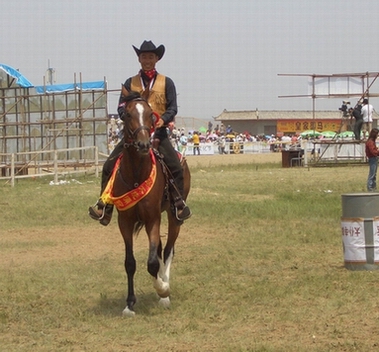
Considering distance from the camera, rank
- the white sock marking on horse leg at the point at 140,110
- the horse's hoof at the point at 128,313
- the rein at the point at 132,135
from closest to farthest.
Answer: the rein at the point at 132,135 < the white sock marking on horse leg at the point at 140,110 < the horse's hoof at the point at 128,313

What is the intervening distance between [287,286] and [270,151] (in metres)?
53.1

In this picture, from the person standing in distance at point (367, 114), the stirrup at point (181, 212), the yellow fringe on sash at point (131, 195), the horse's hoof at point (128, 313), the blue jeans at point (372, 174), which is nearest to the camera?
the horse's hoof at point (128, 313)

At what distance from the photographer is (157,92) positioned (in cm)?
1012

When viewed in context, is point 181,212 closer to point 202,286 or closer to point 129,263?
point 129,263

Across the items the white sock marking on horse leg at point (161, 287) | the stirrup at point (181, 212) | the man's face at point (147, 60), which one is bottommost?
the white sock marking on horse leg at point (161, 287)

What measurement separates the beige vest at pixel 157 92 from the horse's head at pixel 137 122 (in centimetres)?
74

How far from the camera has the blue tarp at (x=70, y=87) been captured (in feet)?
124

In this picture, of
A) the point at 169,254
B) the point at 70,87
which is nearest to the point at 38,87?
the point at 70,87

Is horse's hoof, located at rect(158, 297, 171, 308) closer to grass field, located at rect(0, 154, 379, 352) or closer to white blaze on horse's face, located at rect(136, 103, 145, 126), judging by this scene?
grass field, located at rect(0, 154, 379, 352)

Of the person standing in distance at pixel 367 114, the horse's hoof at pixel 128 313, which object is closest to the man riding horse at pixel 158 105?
the horse's hoof at pixel 128 313

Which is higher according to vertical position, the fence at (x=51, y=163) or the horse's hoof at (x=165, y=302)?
the fence at (x=51, y=163)

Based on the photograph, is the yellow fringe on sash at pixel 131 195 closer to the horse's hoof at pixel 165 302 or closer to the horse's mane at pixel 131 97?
the horse's mane at pixel 131 97

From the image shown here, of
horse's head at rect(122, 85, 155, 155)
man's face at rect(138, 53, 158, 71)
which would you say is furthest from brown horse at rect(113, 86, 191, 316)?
man's face at rect(138, 53, 158, 71)

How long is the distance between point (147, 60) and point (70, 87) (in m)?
29.1
